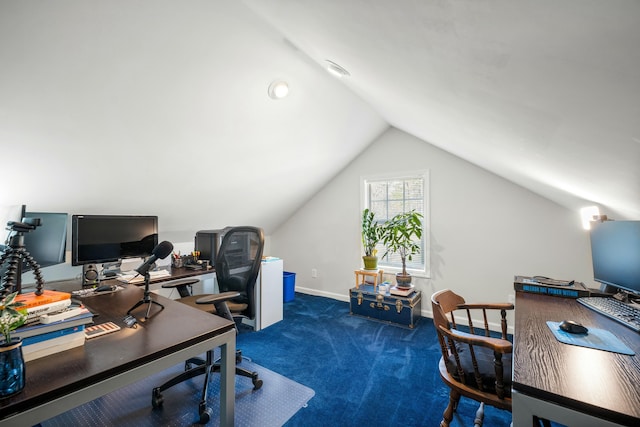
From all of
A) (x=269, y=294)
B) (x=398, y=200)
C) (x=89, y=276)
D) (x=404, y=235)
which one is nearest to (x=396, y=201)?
(x=398, y=200)

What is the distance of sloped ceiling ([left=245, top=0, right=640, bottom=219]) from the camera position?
0.66m

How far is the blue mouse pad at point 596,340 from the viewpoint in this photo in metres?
1.17

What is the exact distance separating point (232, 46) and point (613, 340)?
2721mm

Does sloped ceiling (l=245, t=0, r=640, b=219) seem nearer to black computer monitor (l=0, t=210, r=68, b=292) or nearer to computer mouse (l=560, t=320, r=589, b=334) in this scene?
computer mouse (l=560, t=320, r=589, b=334)

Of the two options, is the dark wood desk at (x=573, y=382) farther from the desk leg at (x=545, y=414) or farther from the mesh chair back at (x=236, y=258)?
the mesh chair back at (x=236, y=258)

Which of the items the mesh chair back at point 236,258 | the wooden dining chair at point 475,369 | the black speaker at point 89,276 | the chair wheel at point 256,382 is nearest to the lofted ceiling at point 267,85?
the black speaker at point 89,276

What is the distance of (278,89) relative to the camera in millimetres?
2459

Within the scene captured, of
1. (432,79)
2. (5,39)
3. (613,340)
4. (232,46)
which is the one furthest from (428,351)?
(5,39)

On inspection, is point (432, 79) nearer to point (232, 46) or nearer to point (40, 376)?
point (232, 46)

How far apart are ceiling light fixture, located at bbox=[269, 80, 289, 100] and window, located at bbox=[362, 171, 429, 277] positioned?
2.08 m

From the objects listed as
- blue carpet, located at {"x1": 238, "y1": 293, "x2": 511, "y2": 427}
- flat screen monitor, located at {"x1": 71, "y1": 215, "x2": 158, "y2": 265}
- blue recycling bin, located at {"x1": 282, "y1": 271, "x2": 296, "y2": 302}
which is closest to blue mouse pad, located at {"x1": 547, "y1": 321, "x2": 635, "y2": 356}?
blue carpet, located at {"x1": 238, "y1": 293, "x2": 511, "y2": 427}

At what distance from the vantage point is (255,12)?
1.79 metres

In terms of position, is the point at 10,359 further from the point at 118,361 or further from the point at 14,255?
the point at 14,255

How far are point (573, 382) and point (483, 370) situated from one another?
2.10 ft
